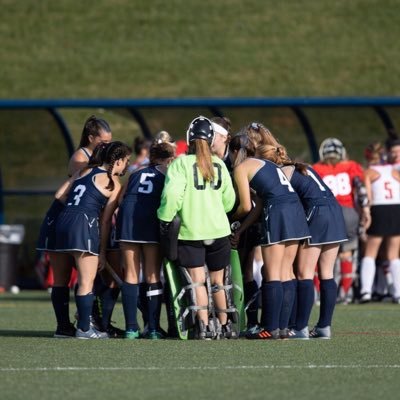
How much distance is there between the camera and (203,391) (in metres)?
7.20

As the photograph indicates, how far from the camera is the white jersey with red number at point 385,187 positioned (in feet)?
51.6

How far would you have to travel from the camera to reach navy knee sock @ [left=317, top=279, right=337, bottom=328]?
10.6 m

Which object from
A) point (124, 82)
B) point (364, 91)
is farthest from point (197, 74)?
point (364, 91)

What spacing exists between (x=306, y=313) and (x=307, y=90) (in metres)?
20.6

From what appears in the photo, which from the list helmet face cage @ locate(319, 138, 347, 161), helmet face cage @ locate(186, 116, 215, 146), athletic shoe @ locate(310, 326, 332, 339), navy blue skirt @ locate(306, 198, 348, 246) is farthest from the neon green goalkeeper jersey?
helmet face cage @ locate(319, 138, 347, 161)

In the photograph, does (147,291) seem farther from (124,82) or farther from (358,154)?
(124,82)

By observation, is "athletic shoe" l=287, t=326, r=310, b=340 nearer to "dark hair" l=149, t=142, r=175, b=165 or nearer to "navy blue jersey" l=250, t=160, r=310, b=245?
"navy blue jersey" l=250, t=160, r=310, b=245

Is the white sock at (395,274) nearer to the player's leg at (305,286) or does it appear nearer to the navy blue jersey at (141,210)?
the player's leg at (305,286)

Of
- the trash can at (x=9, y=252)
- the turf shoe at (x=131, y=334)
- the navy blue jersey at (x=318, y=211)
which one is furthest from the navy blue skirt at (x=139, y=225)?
the trash can at (x=9, y=252)

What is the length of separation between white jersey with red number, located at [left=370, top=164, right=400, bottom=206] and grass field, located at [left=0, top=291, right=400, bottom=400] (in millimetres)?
4421

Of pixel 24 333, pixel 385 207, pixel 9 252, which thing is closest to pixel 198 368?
pixel 24 333

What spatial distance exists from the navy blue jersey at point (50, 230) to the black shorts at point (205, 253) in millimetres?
1126

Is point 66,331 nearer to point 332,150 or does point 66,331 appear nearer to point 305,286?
point 305,286

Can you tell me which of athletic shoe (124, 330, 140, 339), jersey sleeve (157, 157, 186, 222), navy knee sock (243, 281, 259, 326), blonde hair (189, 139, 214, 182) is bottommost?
athletic shoe (124, 330, 140, 339)
